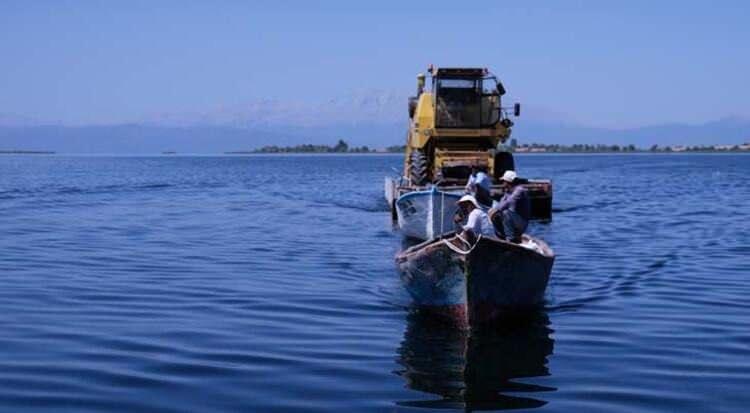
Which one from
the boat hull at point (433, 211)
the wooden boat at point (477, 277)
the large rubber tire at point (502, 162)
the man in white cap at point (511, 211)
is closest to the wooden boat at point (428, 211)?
the boat hull at point (433, 211)

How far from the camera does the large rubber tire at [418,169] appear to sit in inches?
1277

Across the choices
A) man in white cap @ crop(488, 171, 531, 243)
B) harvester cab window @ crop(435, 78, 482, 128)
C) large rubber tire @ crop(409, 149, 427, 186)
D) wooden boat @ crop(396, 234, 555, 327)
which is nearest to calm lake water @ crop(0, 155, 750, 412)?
wooden boat @ crop(396, 234, 555, 327)

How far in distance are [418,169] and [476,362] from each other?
20.7m

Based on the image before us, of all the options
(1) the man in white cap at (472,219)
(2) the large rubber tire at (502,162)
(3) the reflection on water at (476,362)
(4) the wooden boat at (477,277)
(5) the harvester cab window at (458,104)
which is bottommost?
(3) the reflection on water at (476,362)

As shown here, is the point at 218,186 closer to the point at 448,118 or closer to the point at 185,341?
the point at 448,118

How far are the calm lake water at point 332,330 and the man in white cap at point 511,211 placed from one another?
4.54 feet

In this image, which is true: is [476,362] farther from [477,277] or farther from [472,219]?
[472,219]

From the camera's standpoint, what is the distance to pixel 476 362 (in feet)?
41.0

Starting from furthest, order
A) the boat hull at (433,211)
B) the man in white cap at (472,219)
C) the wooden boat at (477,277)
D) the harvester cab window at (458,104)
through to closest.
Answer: the harvester cab window at (458,104)
the boat hull at (433,211)
the man in white cap at (472,219)
the wooden boat at (477,277)

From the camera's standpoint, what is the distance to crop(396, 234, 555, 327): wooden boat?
46.5 feet

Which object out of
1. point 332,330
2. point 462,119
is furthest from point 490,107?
point 332,330

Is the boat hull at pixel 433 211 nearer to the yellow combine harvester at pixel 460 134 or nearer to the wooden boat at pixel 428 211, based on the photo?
the wooden boat at pixel 428 211

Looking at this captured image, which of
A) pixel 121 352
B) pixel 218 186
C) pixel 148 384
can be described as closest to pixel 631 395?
pixel 148 384

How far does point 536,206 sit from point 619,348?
19763 mm
